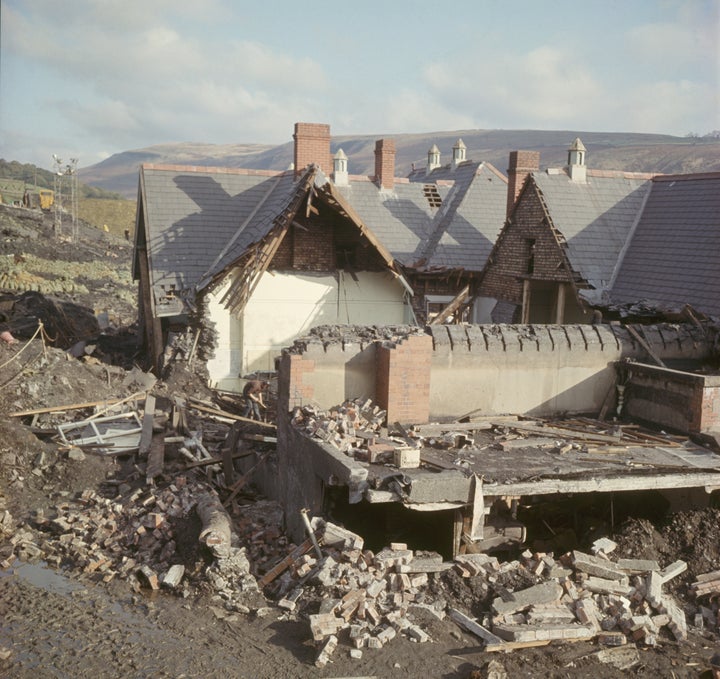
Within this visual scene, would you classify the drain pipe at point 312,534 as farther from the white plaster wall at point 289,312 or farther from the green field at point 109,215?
the green field at point 109,215

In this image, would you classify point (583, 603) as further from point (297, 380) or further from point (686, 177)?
point (686, 177)

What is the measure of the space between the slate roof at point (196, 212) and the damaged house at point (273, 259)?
0.10 ft

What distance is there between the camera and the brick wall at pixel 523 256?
2022 centimetres

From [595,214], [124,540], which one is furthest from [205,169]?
[124,540]

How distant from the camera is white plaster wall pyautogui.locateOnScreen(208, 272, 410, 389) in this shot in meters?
19.1

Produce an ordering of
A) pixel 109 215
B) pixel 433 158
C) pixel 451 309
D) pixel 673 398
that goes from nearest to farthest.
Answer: pixel 673 398 → pixel 451 309 → pixel 433 158 → pixel 109 215

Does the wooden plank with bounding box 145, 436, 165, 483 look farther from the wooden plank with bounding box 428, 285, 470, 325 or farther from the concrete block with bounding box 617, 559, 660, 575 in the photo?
the wooden plank with bounding box 428, 285, 470, 325

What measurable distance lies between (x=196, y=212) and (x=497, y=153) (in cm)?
9535

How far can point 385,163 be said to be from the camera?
2439 cm

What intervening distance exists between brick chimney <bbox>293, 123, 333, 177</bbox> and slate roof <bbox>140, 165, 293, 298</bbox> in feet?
2.34

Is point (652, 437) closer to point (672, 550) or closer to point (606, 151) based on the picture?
point (672, 550)

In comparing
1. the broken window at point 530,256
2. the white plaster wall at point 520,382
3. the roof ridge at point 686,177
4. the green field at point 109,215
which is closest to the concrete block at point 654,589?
the white plaster wall at point 520,382

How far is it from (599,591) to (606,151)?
10040 centimetres

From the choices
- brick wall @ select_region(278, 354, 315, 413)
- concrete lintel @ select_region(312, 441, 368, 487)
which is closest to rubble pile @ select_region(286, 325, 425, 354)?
brick wall @ select_region(278, 354, 315, 413)
